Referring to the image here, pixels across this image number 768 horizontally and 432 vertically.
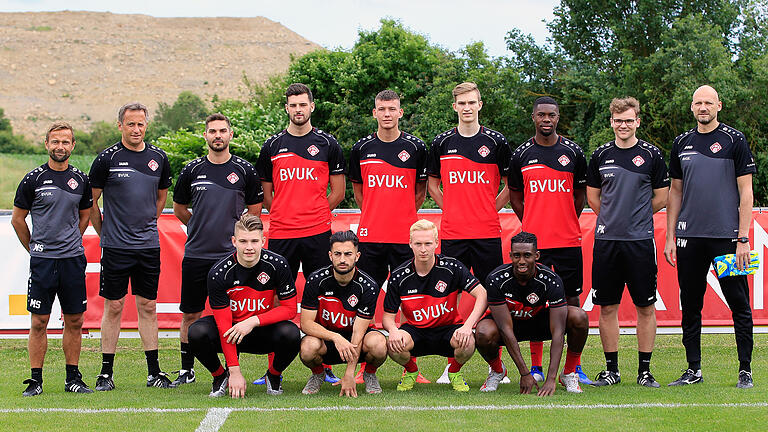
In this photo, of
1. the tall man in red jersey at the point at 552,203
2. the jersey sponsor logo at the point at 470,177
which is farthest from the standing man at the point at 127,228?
the tall man in red jersey at the point at 552,203

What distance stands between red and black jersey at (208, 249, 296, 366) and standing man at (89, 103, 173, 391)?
0.88 metres

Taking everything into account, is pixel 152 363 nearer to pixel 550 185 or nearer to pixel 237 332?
pixel 237 332

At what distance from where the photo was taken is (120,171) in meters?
7.14

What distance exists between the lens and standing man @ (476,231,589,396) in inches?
254

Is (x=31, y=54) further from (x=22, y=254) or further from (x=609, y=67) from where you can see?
(x=22, y=254)

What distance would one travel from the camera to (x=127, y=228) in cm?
711

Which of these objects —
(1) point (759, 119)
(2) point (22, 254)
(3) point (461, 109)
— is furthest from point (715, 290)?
(1) point (759, 119)

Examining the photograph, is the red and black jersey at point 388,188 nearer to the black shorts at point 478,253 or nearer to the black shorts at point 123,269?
the black shorts at point 478,253

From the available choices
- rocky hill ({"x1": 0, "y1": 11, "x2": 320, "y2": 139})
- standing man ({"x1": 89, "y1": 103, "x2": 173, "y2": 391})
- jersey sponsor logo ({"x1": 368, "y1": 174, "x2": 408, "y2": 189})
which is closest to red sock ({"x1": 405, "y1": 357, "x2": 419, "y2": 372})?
jersey sponsor logo ({"x1": 368, "y1": 174, "x2": 408, "y2": 189})

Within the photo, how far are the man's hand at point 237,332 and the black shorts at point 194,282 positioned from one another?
96cm

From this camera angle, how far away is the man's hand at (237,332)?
21.0ft

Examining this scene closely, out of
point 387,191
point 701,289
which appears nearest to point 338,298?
point 387,191

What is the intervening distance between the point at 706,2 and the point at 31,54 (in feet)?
314

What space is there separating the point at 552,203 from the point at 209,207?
2.97m
